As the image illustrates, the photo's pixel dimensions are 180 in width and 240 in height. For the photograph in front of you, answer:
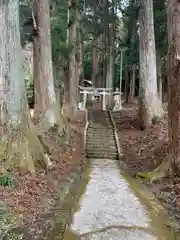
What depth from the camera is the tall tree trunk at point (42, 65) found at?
45.0ft

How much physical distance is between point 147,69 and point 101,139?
374cm

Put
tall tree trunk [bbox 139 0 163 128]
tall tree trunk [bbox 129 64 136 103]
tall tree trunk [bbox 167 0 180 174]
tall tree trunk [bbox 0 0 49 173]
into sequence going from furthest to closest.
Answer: tall tree trunk [bbox 129 64 136 103], tall tree trunk [bbox 139 0 163 128], tall tree trunk [bbox 167 0 180 174], tall tree trunk [bbox 0 0 49 173]

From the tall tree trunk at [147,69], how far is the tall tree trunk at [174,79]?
21.4ft

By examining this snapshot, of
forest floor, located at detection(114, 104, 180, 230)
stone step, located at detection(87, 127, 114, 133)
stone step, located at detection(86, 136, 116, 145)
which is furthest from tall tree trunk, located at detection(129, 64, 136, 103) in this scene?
stone step, located at detection(86, 136, 116, 145)

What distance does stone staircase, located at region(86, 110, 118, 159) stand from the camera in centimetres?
1395

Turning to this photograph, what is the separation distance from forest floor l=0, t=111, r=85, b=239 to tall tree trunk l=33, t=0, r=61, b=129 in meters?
1.62

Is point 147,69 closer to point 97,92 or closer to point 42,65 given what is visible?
point 42,65

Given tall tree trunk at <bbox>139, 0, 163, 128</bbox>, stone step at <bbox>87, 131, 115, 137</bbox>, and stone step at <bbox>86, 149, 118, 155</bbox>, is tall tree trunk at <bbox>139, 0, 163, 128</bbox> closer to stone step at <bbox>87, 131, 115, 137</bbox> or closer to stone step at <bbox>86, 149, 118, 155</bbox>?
stone step at <bbox>87, 131, 115, 137</bbox>

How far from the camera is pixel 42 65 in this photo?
544 inches

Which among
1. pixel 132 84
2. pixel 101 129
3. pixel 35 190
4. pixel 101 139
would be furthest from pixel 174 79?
pixel 132 84

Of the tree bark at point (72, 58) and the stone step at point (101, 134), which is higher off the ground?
the tree bark at point (72, 58)

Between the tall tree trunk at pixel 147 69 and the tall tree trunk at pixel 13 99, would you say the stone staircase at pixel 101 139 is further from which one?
the tall tree trunk at pixel 13 99

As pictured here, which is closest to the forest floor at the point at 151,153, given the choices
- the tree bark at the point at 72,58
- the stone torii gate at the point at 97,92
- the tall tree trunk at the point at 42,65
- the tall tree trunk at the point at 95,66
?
the tree bark at the point at 72,58

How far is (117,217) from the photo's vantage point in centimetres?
652
